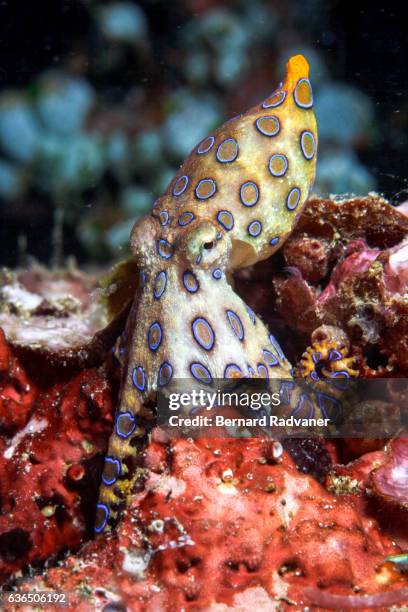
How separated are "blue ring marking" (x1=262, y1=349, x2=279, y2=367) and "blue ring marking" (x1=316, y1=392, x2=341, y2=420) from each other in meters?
0.38

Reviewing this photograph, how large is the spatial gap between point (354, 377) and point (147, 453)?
4.75 feet

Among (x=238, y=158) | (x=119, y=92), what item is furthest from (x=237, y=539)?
(x=119, y=92)

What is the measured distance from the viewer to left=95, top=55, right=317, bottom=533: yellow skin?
108 inches

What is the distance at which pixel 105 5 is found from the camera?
1330cm

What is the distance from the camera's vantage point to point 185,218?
2.99 meters

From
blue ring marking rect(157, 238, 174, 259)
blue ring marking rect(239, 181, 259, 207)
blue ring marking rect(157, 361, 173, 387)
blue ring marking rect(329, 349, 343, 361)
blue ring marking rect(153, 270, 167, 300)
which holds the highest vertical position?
blue ring marking rect(239, 181, 259, 207)

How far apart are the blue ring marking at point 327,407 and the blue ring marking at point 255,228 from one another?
111 centimetres

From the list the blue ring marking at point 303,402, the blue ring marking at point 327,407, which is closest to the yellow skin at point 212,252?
the blue ring marking at point 303,402

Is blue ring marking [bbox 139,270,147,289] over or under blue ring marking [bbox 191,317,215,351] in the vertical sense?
over

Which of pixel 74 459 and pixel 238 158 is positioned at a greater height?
pixel 238 158

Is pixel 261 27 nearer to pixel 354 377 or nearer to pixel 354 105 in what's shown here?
pixel 354 105

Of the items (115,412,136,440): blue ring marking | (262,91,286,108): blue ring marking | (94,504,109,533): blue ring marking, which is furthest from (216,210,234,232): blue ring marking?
(94,504,109,533): blue ring marking

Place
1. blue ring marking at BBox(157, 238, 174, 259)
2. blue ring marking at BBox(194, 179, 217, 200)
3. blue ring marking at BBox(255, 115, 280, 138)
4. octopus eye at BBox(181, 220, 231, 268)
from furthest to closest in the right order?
blue ring marking at BBox(255, 115, 280, 138), blue ring marking at BBox(194, 179, 217, 200), blue ring marking at BBox(157, 238, 174, 259), octopus eye at BBox(181, 220, 231, 268)

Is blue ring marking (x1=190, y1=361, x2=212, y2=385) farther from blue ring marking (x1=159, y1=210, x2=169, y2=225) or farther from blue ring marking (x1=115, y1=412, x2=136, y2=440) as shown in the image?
blue ring marking (x1=159, y1=210, x2=169, y2=225)
